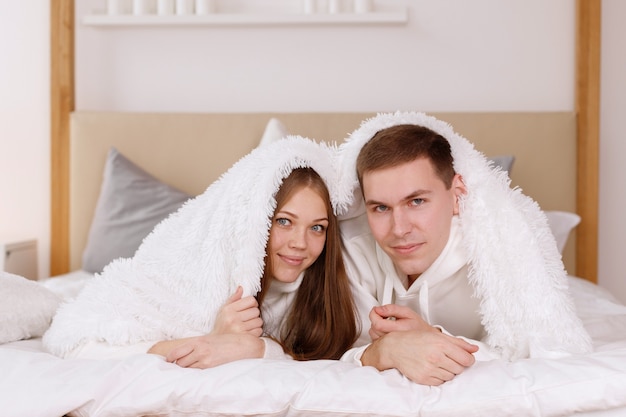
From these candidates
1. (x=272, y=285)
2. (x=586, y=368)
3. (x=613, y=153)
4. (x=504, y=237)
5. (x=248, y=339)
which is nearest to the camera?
(x=586, y=368)

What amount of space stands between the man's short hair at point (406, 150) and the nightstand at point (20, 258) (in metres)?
1.66

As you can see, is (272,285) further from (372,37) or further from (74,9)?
(74,9)

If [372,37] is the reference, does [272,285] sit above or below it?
below

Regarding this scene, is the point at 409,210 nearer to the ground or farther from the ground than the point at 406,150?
nearer to the ground

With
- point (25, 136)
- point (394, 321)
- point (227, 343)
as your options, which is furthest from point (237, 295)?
point (25, 136)

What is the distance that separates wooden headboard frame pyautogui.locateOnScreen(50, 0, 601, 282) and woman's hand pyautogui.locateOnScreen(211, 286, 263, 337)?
153 cm

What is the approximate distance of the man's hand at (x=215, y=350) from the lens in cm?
125

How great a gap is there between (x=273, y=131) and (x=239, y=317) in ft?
4.03

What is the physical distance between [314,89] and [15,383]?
1969 millimetres

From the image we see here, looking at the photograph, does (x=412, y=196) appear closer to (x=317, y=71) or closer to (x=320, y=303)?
(x=320, y=303)

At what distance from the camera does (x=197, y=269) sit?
1528mm

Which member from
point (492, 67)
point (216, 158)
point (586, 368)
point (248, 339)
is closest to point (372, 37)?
point (492, 67)

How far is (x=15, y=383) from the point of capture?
1.09 metres

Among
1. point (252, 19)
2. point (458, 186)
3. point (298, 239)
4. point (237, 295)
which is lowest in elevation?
point (237, 295)
